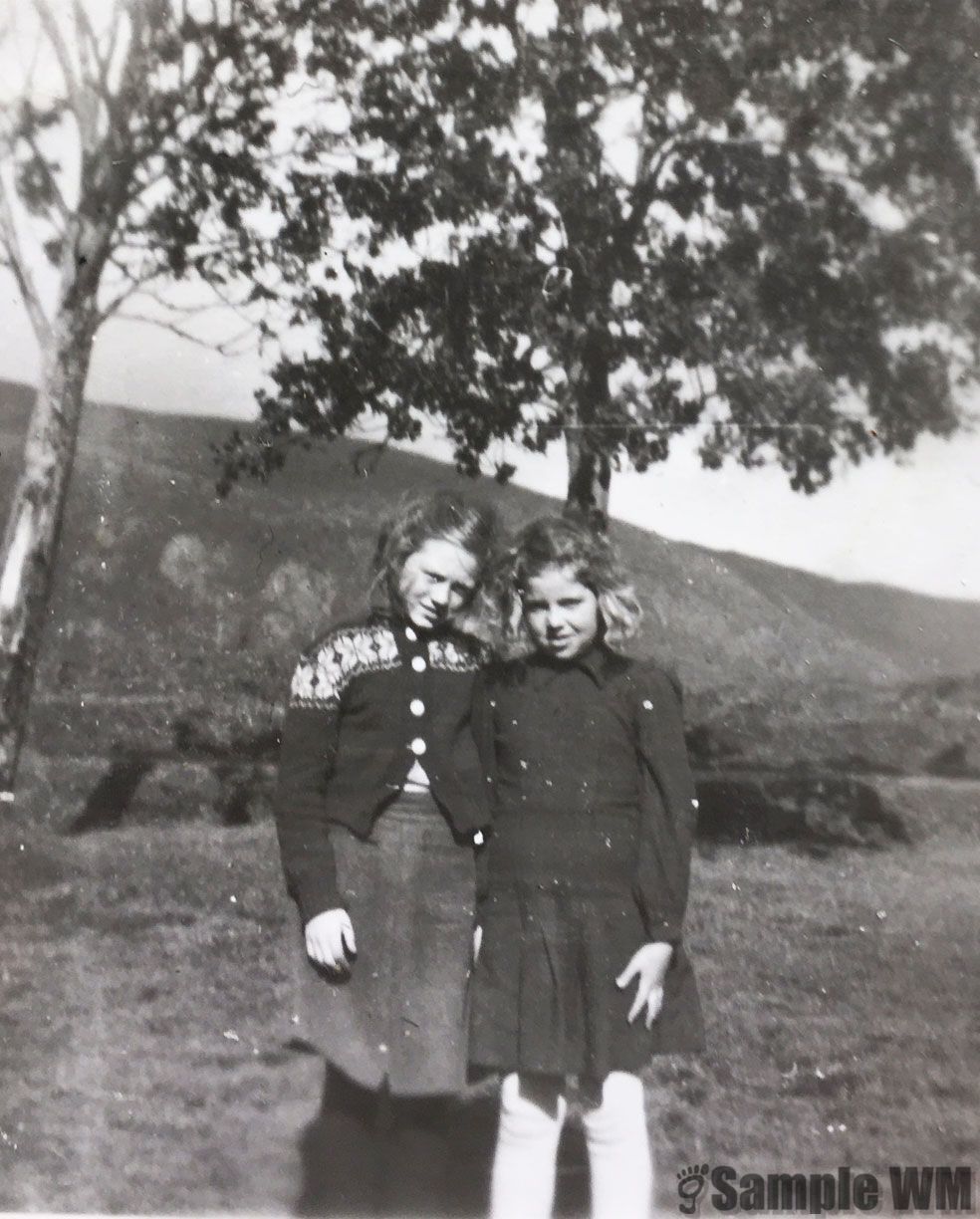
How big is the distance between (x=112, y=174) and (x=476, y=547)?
5.21ft

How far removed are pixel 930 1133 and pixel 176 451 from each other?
2913 mm

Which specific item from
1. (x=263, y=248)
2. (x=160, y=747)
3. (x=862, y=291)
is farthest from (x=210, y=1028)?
(x=862, y=291)

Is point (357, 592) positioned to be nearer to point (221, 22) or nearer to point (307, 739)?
point (307, 739)

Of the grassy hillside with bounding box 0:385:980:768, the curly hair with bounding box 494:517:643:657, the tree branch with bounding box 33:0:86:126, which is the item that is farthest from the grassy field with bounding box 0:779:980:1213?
the tree branch with bounding box 33:0:86:126

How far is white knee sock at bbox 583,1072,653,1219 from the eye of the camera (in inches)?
117

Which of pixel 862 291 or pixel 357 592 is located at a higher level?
pixel 862 291

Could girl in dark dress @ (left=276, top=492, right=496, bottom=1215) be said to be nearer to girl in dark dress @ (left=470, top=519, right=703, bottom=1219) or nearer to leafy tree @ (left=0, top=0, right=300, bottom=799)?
girl in dark dress @ (left=470, top=519, right=703, bottom=1219)

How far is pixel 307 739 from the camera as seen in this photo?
309 centimetres

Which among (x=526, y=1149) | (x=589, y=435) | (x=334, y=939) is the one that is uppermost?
(x=589, y=435)

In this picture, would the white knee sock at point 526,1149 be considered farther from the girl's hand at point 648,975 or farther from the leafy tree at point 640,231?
the leafy tree at point 640,231

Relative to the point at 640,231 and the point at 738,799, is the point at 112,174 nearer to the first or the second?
the point at 640,231

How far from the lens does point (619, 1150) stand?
3.00 m

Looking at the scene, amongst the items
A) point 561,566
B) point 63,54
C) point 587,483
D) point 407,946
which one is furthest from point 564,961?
point 63,54

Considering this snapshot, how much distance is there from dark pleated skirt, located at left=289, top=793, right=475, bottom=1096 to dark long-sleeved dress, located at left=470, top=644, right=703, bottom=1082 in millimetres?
73
